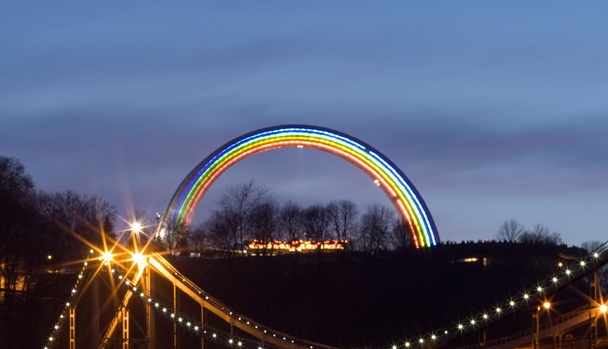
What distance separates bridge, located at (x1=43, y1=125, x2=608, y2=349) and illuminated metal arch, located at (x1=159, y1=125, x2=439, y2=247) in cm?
7

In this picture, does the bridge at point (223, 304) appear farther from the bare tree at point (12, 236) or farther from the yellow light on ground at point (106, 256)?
the bare tree at point (12, 236)

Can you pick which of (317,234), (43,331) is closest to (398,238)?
(317,234)

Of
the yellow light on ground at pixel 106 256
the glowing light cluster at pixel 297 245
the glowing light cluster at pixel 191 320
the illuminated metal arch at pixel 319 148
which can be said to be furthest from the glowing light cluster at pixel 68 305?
the glowing light cluster at pixel 297 245

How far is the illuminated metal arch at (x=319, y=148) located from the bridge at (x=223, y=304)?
0.07 m

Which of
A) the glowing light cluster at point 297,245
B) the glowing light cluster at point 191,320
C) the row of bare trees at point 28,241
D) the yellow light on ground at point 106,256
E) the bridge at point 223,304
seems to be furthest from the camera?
the glowing light cluster at point 297,245

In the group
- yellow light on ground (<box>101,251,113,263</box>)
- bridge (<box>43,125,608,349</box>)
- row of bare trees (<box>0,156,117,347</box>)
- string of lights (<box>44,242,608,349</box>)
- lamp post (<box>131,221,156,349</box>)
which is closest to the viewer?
string of lights (<box>44,242,608,349</box>)

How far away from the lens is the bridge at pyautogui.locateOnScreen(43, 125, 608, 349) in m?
61.5

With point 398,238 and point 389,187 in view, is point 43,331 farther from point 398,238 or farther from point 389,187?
point 398,238

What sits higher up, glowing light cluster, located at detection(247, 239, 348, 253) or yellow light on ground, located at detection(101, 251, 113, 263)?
glowing light cluster, located at detection(247, 239, 348, 253)

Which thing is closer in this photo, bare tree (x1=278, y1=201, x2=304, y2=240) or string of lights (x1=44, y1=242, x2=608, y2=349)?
string of lights (x1=44, y1=242, x2=608, y2=349)

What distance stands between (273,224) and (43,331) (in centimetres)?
3228

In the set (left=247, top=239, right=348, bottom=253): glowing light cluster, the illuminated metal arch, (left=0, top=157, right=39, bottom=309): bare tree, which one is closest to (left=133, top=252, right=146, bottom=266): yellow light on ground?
(left=0, top=157, right=39, bottom=309): bare tree

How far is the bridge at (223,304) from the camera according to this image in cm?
6150

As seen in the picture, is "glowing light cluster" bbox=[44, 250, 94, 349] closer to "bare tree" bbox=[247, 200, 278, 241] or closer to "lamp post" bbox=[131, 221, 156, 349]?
"lamp post" bbox=[131, 221, 156, 349]
